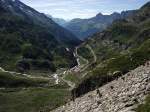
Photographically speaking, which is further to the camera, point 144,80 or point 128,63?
point 128,63

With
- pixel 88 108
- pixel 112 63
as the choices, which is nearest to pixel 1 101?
pixel 112 63

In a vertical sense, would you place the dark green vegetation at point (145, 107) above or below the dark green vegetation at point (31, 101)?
above

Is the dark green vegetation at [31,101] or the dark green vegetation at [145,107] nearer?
the dark green vegetation at [145,107]

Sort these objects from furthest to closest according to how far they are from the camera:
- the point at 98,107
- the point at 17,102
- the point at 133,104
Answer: the point at 17,102
the point at 98,107
the point at 133,104

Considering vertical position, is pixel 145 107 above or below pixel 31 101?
above

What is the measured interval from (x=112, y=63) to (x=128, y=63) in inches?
525

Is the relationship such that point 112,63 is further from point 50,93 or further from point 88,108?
point 88,108

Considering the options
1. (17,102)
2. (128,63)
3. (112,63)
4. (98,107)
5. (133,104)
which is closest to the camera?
(133,104)

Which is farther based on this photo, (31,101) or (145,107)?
(31,101)

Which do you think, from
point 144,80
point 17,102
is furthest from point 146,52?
point 144,80

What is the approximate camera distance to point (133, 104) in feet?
166

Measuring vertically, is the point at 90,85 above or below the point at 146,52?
below

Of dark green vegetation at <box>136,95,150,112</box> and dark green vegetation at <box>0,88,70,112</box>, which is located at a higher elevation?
dark green vegetation at <box>136,95,150,112</box>

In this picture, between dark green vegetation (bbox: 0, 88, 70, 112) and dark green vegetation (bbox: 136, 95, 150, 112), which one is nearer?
dark green vegetation (bbox: 136, 95, 150, 112)
